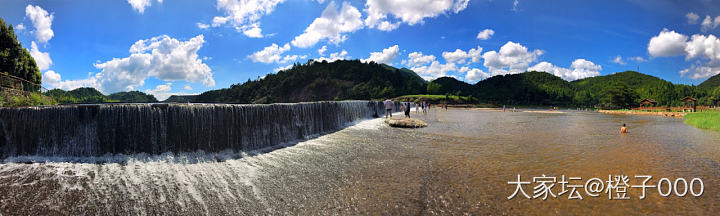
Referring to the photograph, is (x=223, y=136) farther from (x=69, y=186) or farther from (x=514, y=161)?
(x=514, y=161)

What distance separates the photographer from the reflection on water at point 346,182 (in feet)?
19.0

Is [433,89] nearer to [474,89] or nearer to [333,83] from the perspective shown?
[474,89]

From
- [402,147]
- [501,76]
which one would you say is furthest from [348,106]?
[501,76]

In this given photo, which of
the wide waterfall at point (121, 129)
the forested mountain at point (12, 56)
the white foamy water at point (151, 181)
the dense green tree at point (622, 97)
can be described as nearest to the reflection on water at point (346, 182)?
the white foamy water at point (151, 181)

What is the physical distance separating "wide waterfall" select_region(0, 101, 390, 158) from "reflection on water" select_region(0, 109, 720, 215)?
87 centimetres

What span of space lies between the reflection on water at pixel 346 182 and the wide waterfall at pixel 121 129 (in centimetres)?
87

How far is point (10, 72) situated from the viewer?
29.9m

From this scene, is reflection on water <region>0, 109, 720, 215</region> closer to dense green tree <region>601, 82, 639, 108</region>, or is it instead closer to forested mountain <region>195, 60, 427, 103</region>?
dense green tree <region>601, 82, 639, 108</region>

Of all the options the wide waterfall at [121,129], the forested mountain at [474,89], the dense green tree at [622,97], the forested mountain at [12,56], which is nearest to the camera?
the wide waterfall at [121,129]

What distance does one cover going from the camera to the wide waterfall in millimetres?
9523

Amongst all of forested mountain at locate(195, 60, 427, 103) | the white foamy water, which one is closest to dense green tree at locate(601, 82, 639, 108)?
forested mountain at locate(195, 60, 427, 103)

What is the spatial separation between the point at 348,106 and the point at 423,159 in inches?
676

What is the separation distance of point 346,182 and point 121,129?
326 inches

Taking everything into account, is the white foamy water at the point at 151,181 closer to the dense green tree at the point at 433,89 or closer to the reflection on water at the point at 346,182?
the reflection on water at the point at 346,182
